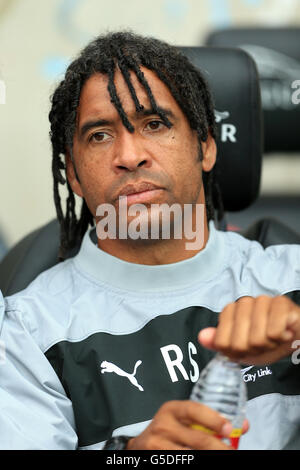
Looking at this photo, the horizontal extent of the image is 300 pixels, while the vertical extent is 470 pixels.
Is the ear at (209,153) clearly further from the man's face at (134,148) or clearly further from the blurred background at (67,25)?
the blurred background at (67,25)

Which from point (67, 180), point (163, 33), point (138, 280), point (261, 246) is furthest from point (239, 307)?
point (163, 33)

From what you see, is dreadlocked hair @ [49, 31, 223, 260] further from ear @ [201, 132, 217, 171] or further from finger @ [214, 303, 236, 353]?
finger @ [214, 303, 236, 353]

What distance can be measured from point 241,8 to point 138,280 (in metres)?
2.11

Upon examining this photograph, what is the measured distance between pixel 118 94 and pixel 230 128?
36 cm

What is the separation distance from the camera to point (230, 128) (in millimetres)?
1597

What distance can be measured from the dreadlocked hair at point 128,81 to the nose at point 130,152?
0.05 ft

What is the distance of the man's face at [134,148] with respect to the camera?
1.29 metres

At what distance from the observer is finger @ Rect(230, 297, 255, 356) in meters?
0.96

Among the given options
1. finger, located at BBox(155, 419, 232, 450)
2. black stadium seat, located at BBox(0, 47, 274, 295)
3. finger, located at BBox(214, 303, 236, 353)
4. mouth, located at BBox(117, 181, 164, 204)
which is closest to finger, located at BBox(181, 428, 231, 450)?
finger, located at BBox(155, 419, 232, 450)

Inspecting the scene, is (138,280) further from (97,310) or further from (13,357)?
(13,357)

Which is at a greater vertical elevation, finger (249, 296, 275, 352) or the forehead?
the forehead

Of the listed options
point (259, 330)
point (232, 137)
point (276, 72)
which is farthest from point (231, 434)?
point (276, 72)

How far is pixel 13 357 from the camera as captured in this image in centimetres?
123

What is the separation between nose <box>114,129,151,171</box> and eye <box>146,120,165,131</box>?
0.03 meters
